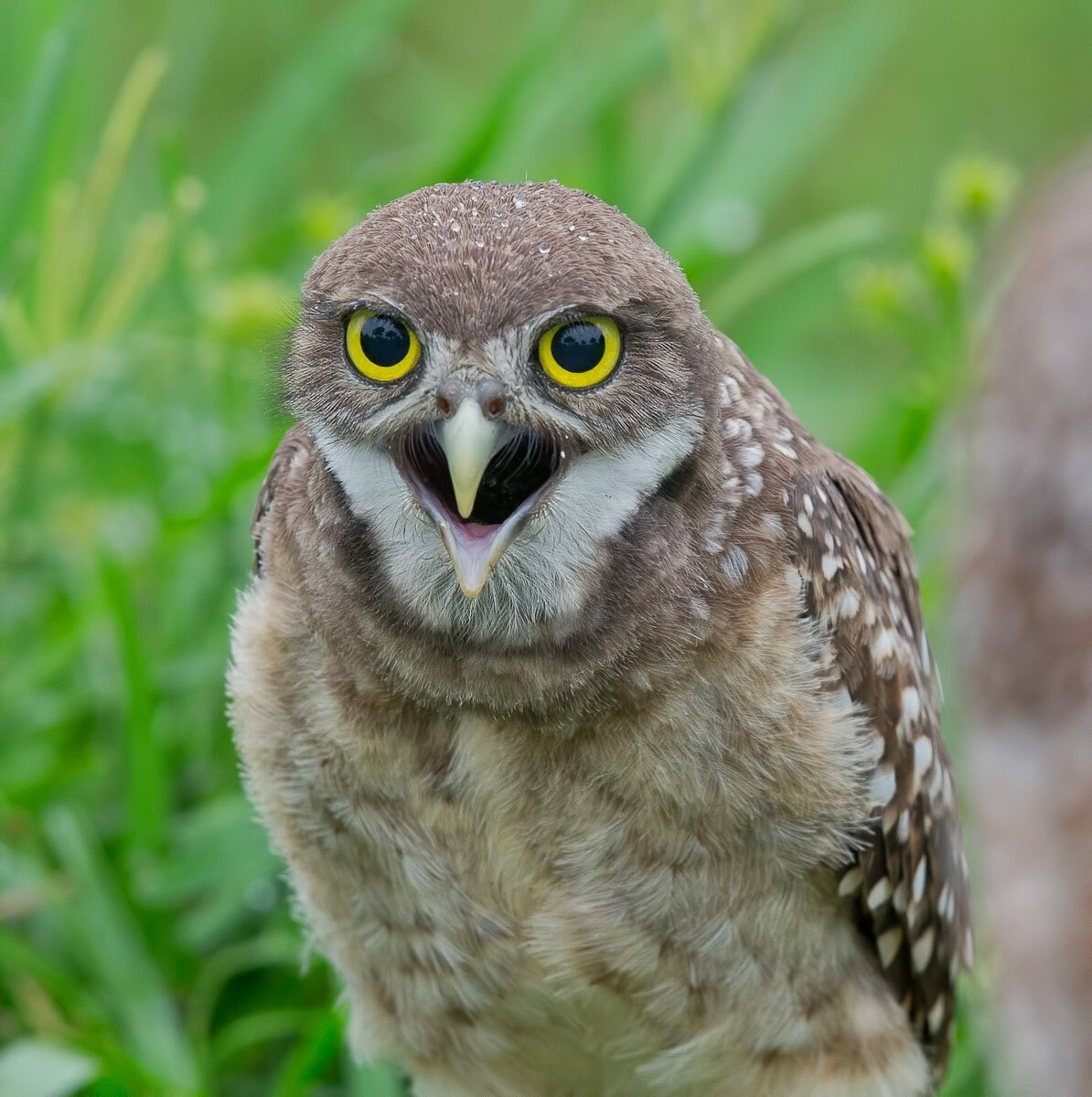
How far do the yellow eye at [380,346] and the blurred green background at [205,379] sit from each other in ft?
1.39

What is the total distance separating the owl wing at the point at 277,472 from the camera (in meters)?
3.29

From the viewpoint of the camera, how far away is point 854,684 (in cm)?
331

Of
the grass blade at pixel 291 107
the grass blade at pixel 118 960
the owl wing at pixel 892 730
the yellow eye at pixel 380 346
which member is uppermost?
the grass blade at pixel 291 107

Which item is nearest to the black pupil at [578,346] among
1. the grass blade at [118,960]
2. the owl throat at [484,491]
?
the owl throat at [484,491]

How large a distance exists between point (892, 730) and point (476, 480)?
1156 millimetres

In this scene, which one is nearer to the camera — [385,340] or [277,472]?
[385,340]

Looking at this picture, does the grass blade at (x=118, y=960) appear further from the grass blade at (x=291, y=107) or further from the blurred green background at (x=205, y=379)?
the grass blade at (x=291, y=107)

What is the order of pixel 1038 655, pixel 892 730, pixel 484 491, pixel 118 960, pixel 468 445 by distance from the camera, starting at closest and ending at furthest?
pixel 1038 655
pixel 468 445
pixel 484 491
pixel 892 730
pixel 118 960

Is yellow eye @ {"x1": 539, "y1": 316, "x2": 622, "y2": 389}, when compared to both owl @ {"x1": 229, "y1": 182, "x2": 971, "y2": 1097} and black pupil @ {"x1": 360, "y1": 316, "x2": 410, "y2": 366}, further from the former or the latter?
black pupil @ {"x1": 360, "y1": 316, "x2": 410, "y2": 366}

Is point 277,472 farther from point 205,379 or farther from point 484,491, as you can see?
point 205,379

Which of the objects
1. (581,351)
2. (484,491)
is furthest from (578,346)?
(484,491)

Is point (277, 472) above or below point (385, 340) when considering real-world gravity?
below

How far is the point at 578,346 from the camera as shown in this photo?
2.77 meters

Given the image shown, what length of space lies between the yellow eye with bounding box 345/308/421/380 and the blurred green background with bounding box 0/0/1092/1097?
16.7 inches
